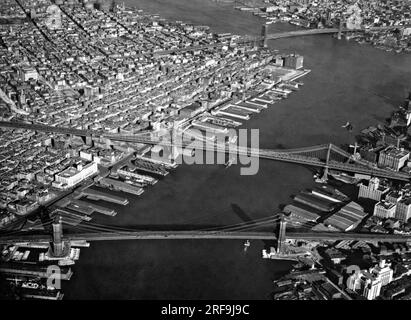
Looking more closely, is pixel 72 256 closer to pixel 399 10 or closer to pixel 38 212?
pixel 38 212

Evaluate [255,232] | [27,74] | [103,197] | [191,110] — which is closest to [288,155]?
[255,232]

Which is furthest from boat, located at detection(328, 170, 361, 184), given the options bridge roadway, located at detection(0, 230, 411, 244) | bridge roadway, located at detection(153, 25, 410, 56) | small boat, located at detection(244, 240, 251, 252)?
bridge roadway, located at detection(153, 25, 410, 56)

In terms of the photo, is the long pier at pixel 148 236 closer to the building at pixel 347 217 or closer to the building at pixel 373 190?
the building at pixel 347 217

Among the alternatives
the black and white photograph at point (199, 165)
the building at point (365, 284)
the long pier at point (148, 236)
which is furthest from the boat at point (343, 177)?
the building at point (365, 284)

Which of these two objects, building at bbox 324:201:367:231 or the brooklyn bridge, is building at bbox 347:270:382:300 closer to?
the brooklyn bridge

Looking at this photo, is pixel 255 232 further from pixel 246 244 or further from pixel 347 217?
pixel 347 217
